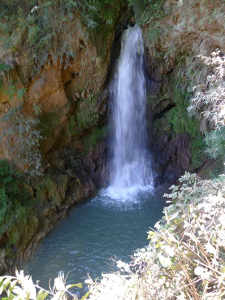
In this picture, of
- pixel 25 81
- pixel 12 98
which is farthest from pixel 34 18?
pixel 12 98

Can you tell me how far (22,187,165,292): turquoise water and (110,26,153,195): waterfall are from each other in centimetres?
94

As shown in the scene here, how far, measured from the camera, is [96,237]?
6.09 m

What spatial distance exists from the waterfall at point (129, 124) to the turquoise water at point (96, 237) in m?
0.94

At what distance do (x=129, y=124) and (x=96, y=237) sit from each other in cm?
462

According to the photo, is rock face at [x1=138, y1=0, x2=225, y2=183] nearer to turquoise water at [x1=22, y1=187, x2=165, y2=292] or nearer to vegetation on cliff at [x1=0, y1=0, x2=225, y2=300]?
vegetation on cliff at [x1=0, y1=0, x2=225, y2=300]

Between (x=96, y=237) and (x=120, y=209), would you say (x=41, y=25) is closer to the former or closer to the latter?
(x=120, y=209)

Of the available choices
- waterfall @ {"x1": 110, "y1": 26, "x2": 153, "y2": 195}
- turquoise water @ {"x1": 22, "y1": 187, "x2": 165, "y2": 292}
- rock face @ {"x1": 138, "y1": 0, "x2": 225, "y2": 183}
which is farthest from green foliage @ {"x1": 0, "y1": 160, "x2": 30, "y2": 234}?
rock face @ {"x1": 138, "y1": 0, "x2": 225, "y2": 183}

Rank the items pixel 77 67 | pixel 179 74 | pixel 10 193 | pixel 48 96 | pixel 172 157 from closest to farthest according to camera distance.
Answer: pixel 10 193 < pixel 48 96 < pixel 77 67 < pixel 179 74 < pixel 172 157

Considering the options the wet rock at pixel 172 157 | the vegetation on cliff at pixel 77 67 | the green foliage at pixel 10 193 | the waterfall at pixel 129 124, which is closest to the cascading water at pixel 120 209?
the waterfall at pixel 129 124

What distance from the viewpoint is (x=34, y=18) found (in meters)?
6.43

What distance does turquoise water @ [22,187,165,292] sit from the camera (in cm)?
518

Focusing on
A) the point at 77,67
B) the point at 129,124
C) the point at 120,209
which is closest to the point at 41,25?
the point at 77,67

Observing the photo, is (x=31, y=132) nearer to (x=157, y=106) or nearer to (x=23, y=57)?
(x=23, y=57)

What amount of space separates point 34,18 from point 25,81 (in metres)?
1.82
